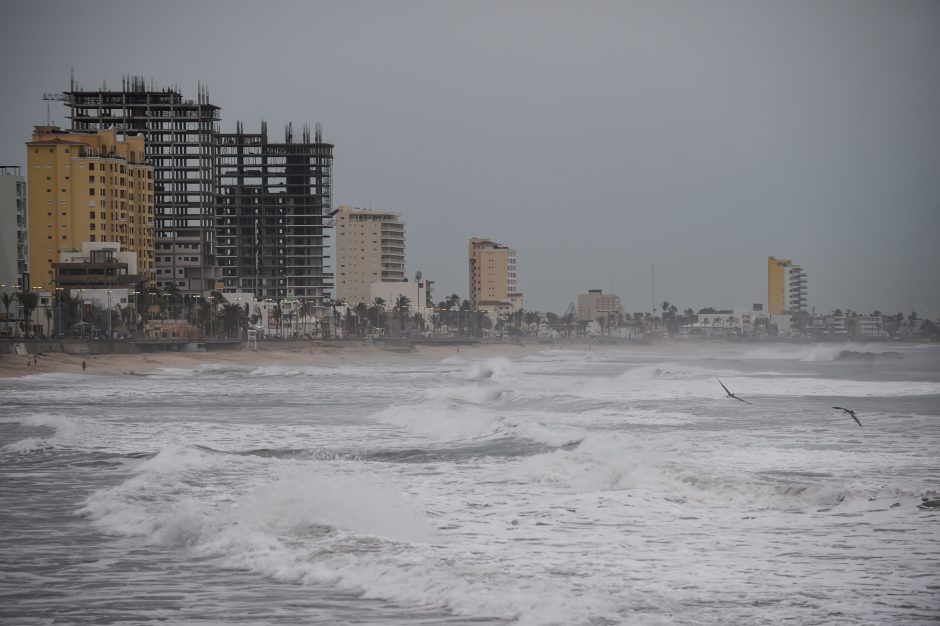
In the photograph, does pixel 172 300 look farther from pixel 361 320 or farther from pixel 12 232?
pixel 361 320

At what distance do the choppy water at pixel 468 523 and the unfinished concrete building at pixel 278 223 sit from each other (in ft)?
530

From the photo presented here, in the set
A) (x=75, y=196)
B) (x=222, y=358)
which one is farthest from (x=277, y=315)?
(x=222, y=358)

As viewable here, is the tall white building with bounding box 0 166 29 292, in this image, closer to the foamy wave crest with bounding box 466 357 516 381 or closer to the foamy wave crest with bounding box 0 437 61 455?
the foamy wave crest with bounding box 466 357 516 381

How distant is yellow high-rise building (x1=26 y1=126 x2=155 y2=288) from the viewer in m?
150

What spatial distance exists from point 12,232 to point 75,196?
22.1m

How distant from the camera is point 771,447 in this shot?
→ 24.4 meters

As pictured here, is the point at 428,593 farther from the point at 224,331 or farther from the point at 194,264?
the point at 194,264

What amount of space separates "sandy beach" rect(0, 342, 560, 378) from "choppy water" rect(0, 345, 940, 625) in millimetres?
41898

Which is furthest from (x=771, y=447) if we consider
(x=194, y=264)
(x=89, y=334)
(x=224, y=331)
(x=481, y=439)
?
(x=194, y=264)

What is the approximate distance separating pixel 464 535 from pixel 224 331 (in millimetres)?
135757

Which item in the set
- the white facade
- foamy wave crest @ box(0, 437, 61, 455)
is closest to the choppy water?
foamy wave crest @ box(0, 437, 61, 455)

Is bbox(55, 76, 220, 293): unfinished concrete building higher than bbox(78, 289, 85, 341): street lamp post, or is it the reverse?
bbox(55, 76, 220, 293): unfinished concrete building

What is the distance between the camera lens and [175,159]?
174 metres

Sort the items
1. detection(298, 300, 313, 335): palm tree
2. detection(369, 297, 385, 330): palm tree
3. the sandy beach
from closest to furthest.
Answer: the sandy beach, detection(298, 300, 313, 335): palm tree, detection(369, 297, 385, 330): palm tree
